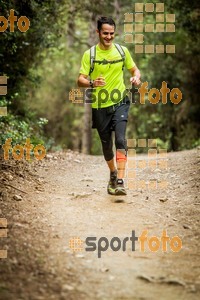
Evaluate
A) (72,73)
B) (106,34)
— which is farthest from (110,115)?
(72,73)

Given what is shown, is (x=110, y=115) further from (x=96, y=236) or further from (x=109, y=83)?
(x=96, y=236)

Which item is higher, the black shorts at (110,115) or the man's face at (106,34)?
the man's face at (106,34)

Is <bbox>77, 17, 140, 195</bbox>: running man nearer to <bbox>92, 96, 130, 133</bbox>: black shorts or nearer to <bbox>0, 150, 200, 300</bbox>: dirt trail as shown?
<bbox>92, 96, 130, 133</bbox>: black shorts

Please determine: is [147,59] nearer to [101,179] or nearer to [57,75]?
[57,75]

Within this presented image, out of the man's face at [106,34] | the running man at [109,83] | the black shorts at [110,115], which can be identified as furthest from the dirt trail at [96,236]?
the man's face at [106,34]

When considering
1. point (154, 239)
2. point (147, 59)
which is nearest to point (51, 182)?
point (154, 239)

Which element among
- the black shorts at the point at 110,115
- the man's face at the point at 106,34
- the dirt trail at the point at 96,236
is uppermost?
the man's face at the point at 106,34

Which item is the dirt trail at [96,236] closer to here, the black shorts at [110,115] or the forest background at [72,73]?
the black shorts at [110,115]

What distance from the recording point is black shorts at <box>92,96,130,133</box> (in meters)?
7.18

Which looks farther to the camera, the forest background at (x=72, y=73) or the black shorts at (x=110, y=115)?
the forest background at (x=72, y=73)

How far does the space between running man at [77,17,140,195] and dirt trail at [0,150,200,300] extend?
0.81 m

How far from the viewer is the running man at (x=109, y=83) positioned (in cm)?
693

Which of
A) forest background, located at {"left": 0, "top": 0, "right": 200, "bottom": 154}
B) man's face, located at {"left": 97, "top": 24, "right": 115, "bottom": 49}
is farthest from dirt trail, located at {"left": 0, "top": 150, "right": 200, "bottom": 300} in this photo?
forest background, located at {"left": 0, "top": 0, "right": 200, "bottom": 154}

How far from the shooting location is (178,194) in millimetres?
7676
